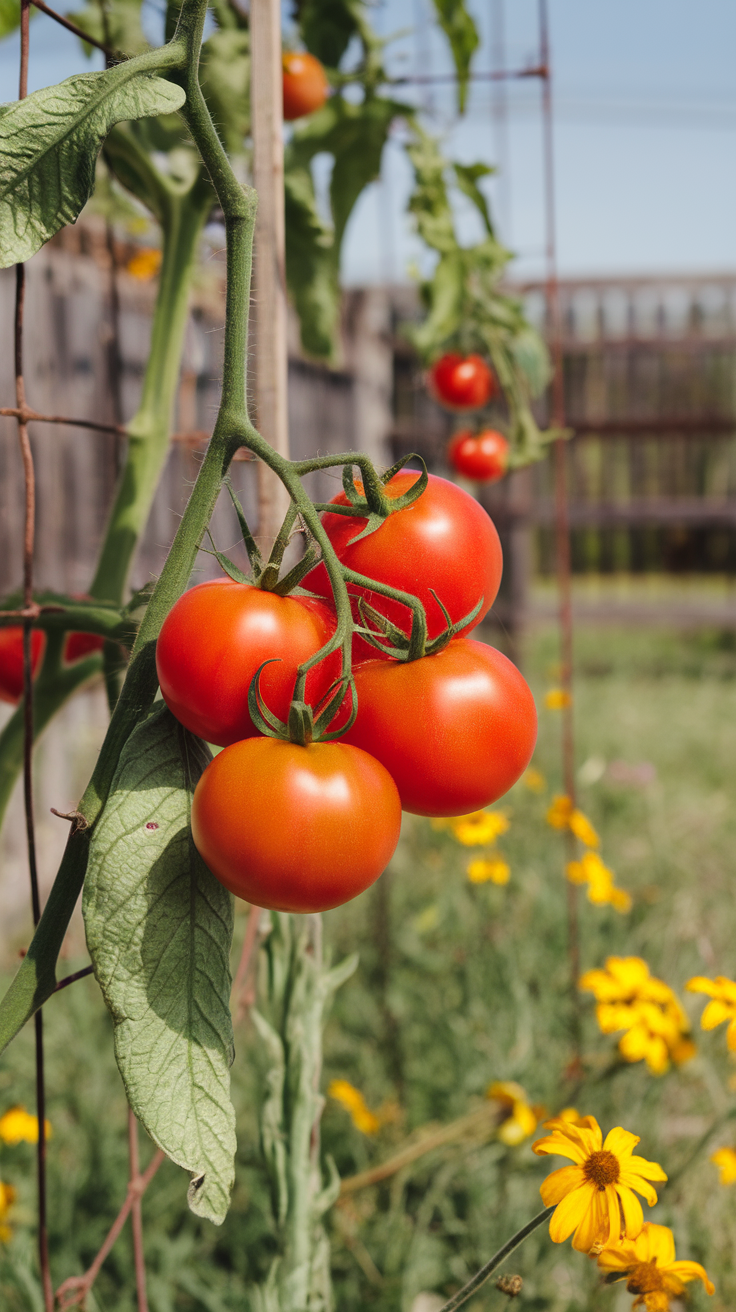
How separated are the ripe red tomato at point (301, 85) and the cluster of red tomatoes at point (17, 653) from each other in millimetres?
598

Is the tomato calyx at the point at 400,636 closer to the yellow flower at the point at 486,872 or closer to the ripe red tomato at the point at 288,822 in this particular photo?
the ripe red tomato at the point at 288,822

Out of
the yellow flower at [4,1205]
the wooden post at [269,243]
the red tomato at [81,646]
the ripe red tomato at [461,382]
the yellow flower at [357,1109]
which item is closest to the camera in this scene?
the wooden post at [269,243]

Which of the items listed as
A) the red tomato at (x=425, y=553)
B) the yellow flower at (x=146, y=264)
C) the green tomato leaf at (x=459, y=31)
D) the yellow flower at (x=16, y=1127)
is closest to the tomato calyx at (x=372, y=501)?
the red tomato at (x=425, y=553)

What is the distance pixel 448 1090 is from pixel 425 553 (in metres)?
1.21

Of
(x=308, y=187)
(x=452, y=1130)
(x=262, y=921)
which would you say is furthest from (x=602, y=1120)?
(x=308, y=187)

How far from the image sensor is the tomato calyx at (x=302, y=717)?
41cm

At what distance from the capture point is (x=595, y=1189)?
59 cm

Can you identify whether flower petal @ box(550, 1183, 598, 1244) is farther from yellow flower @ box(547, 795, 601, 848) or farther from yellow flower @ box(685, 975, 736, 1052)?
yellow flower @ box(547, 795, 601, 848)

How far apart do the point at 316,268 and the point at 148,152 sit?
0.27 metres

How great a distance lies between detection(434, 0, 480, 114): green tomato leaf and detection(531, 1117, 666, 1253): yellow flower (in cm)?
105

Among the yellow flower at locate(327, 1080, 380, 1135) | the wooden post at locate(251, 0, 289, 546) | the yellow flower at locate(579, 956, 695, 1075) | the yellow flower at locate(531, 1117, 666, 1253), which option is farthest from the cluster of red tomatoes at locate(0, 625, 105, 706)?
the yellow flower at locate(327, 1080, 380, 1135)

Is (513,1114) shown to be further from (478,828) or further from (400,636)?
(400,636)

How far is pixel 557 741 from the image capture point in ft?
10.5

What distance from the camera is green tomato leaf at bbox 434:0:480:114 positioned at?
40.2 inches
